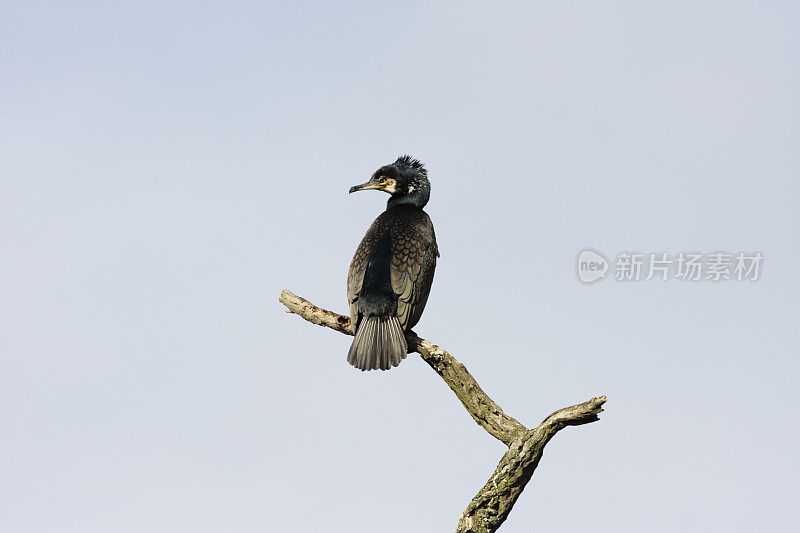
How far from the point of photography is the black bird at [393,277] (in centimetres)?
756

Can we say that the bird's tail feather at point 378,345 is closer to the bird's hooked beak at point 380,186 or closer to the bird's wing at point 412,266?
the bird's wing at point 412,266

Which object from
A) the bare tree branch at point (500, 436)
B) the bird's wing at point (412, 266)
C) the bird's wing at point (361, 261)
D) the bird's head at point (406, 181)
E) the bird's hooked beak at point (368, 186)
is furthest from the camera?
the bird's hooked beak at point (368, 186)

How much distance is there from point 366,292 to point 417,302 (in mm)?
516

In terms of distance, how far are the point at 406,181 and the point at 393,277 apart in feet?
4.59

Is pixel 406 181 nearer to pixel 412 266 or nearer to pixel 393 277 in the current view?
pixel 412 266

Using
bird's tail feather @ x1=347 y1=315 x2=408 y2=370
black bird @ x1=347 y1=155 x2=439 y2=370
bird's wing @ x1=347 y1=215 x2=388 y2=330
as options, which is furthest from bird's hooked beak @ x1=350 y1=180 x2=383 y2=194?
bird's tail feather @ x1=347 y1=315 x2=408 y2=370

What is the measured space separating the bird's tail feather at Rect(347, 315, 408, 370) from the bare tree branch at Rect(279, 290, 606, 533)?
35cm

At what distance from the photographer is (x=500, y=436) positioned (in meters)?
7.13

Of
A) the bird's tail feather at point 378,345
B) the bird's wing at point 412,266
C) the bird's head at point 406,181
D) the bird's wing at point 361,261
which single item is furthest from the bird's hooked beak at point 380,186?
the bird's tail feather at point 378,345

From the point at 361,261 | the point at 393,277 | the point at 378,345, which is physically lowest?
the point at 378,345

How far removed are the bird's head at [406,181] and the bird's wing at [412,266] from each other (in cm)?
40

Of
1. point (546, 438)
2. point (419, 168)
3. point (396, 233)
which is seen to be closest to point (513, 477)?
point (546, 438)

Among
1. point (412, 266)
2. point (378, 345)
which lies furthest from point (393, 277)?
point (378, 345)

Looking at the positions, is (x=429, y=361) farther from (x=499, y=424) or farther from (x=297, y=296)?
(x=297, y=296)
